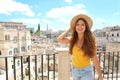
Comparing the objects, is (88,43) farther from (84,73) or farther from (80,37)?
(84,73)

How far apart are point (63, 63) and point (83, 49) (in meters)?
1.30

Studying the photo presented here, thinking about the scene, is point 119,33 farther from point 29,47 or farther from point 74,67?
point 74,67

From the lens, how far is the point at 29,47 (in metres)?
42.8

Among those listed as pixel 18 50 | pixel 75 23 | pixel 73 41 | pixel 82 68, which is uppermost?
Answer: pixel 75 23

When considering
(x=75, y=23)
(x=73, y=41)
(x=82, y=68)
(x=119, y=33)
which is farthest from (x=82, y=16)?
(x=119, y=33)

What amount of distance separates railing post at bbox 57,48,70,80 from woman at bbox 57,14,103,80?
1034mm

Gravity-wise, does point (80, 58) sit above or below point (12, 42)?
above

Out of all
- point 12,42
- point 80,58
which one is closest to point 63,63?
point 80,58

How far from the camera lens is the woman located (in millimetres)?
2803

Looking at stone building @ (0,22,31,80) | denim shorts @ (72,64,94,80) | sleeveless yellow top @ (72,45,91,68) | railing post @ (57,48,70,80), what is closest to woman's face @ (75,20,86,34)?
sleeveless yellow top @ (72,45,91,68)

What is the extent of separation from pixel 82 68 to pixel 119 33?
38322 millimetres

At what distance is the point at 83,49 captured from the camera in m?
2.80

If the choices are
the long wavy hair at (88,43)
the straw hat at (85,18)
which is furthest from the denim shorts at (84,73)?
the straw hat at (85,18)

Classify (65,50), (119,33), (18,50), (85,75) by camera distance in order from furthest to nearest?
(119,33) → (18,50) → (65,50) → (85,75)
